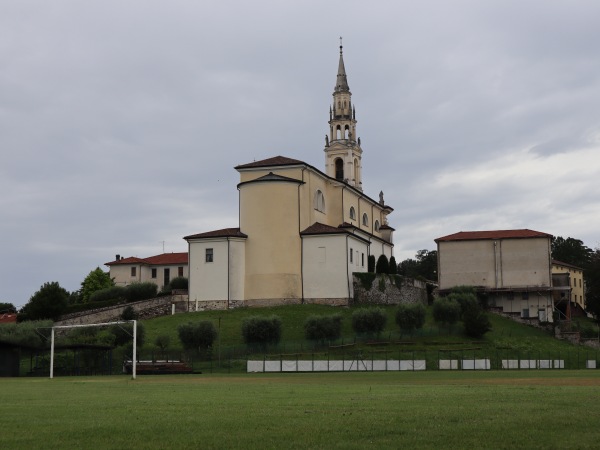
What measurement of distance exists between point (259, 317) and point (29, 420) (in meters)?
47.8

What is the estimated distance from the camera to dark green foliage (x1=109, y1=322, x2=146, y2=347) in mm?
64375

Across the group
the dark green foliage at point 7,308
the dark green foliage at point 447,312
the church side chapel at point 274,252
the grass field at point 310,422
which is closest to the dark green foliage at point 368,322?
the dark green foliage at point 447,312

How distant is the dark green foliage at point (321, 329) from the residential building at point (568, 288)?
34.7 m

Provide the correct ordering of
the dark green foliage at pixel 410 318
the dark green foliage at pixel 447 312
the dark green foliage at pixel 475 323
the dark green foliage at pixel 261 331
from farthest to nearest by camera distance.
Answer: the dark green foliage at pixel 447 312
the dark green foliage at pixel 410 318
the dark green foliage at pixel 475 323
the dark green foliage at pixel 261 331

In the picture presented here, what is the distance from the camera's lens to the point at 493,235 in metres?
93.4

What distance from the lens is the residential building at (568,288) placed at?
9344 centimetres

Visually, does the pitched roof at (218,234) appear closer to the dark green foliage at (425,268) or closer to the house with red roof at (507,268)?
the house with red roof at (507,268)

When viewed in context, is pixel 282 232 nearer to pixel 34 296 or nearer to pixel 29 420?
pixel 34 296

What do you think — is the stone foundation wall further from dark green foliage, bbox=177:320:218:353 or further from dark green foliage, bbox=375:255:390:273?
dark green foliage, bbox=177:320:218:353

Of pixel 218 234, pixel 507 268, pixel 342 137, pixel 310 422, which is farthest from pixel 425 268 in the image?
pixel 310 422

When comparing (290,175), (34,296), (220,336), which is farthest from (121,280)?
(220,336)

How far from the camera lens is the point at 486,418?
17.6 m

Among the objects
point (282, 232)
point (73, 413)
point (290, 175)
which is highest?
point (290, 175)

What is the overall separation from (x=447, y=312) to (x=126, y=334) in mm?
26792
